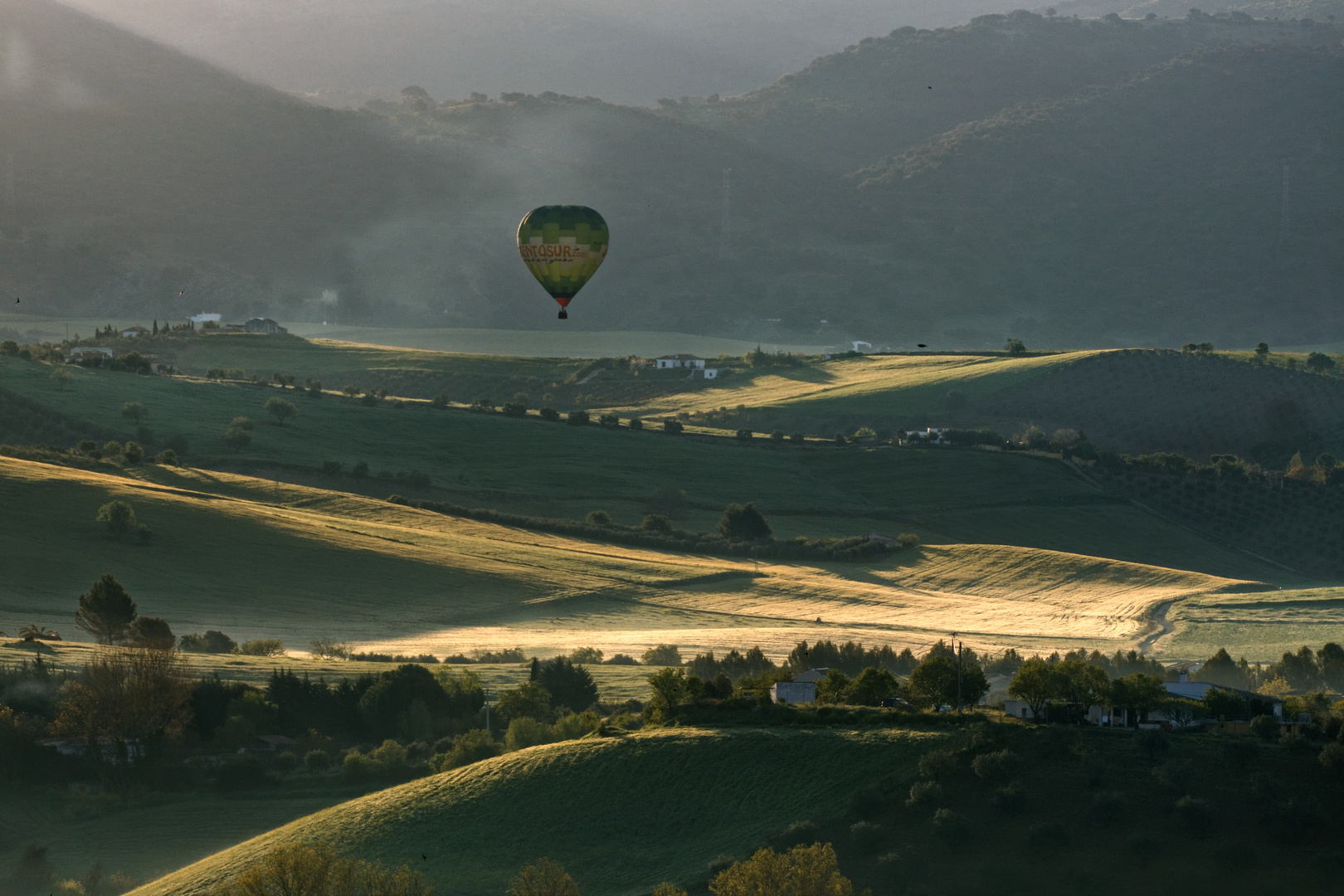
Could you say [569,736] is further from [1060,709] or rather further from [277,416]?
[277,416]

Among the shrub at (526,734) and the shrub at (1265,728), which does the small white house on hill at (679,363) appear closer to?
the shrub at (526,734)

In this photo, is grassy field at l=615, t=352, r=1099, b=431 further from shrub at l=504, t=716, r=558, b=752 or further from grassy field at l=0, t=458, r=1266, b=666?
shrub at l=504, t=716, r=558, b=752

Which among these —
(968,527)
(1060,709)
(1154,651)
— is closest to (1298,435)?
(968,527)

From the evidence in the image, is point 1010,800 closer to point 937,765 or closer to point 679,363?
point 937,765

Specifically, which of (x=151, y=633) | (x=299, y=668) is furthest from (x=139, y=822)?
(x=151, y=633)

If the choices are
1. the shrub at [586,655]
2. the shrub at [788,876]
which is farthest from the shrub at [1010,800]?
the shrub at [586,655]

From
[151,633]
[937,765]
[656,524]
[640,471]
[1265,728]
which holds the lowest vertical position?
[151,633]

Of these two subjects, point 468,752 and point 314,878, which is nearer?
point 314,878
